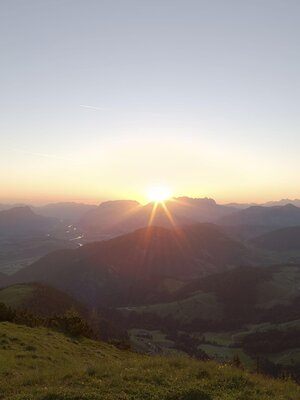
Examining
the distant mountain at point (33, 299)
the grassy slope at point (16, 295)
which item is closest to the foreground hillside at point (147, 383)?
the grassy slope at point (16, 295)

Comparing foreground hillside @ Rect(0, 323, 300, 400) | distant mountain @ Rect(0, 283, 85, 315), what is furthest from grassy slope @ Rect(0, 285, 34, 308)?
foreground hillside @ Rect(0, 323, 300, 400)

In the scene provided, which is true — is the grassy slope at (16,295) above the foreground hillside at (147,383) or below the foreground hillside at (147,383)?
below

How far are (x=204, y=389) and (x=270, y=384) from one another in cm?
448

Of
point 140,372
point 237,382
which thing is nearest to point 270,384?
point 237,382

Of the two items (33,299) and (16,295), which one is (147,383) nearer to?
(16,295)

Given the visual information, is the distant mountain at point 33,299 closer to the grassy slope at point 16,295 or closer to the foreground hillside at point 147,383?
the grassy slope at point 16,295

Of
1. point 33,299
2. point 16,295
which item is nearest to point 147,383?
point 16,295

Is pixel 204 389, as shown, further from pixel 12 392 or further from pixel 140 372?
pixel 12 392

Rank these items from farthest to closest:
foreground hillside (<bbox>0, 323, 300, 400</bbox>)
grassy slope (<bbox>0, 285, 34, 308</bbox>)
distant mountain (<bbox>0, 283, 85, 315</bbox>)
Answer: distant mountain (<bbox>0, 283, 85, 315</bbox>)
grassy slope (<bbox>0, 285, 34, 308</bbox>)
foreground hillside (<bbox>0, 323, 300, 400</bbox>)

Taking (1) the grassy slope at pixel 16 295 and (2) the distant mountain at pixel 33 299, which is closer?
(1) the grassy slope at pixel 16 295

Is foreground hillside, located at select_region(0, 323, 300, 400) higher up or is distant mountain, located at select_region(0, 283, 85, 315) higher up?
foreground hillside, located at select_region(0, 323, 300, 400)

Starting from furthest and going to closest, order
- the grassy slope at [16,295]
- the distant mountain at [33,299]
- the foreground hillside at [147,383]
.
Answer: the distant mountain at [33,299]
the grassy slope at [16,295]
the foreground hillside at [147,383]

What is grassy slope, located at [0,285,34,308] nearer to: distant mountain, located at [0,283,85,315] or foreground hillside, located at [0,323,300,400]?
distant mountain, located at [0,283,85,315]

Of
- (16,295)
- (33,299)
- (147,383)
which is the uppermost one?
(147,383)
